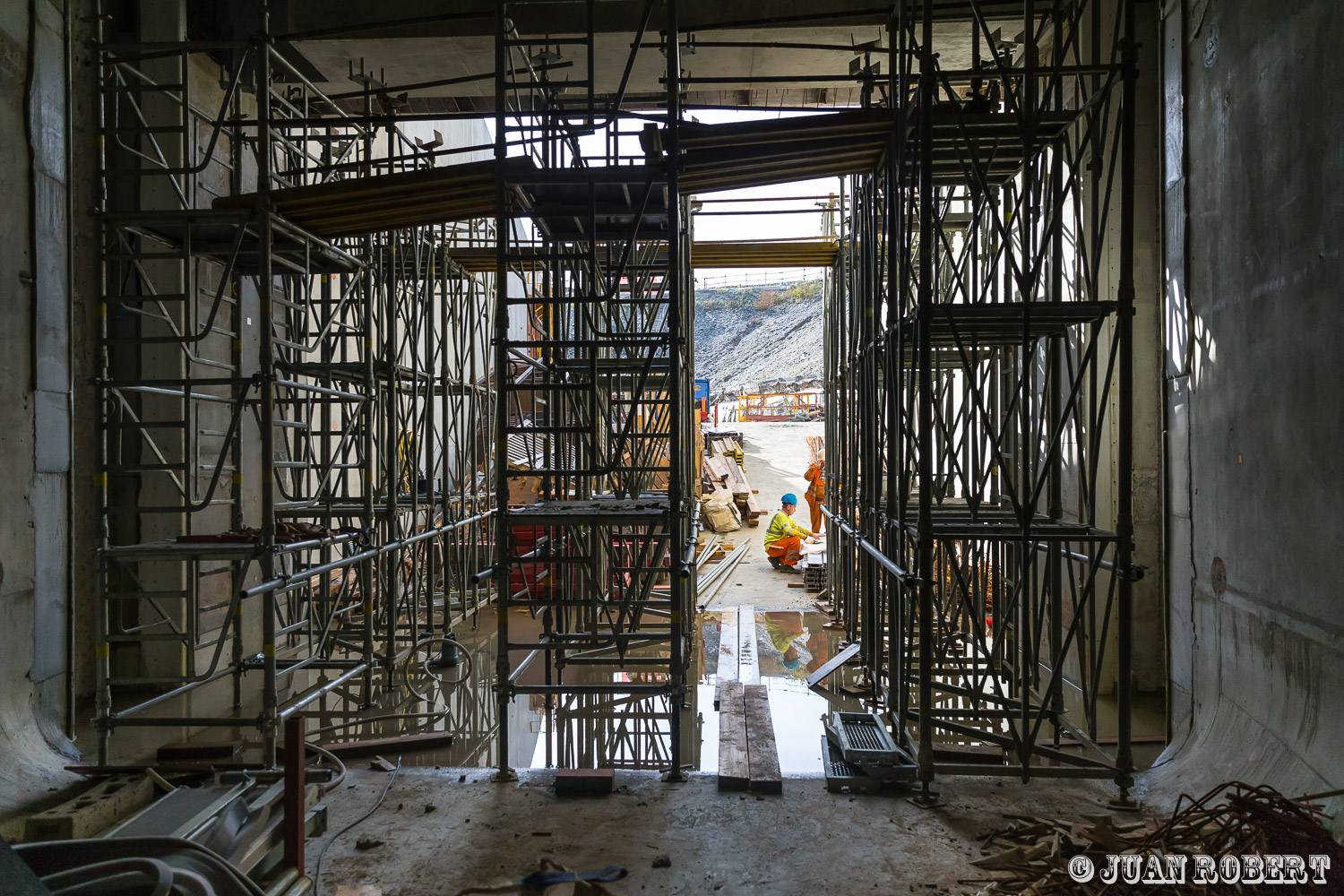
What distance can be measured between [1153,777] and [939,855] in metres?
2.46

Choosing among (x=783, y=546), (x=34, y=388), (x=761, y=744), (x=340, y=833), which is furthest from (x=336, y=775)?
(x=783, y=546)

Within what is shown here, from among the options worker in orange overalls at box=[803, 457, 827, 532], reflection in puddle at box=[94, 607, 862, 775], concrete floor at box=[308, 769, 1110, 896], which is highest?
worker in orange overalls at box=[803, 457, 827, 532]

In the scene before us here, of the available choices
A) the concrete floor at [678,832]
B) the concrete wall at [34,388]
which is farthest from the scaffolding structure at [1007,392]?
the concrete wall at [34,388]

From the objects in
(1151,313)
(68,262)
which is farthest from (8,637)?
(1151,313)

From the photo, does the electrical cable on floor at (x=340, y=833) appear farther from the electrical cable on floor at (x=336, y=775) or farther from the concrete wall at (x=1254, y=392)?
the concrete wall at (x=1254, y=392)

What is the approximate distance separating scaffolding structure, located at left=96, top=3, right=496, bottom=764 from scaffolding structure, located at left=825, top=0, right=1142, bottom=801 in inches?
190

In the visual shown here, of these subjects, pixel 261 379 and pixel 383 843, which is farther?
pixel 261 379

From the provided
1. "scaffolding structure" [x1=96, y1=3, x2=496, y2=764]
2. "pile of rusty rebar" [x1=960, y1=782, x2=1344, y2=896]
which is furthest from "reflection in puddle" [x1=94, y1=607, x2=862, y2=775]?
"pile of rusty rebar" [x1=960, y1=782, x2=1344, y2=896]

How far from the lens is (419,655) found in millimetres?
10469

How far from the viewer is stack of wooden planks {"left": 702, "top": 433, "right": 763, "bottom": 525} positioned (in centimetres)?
2530

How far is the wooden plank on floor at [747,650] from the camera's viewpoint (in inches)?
365

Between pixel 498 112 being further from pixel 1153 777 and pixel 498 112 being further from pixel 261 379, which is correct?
pixel 1153 777

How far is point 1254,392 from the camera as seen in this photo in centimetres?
568

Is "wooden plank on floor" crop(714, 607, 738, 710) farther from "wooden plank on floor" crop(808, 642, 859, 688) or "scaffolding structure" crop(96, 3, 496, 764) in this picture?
"scaffolding structure" crop(96, 3, 496, 764)
